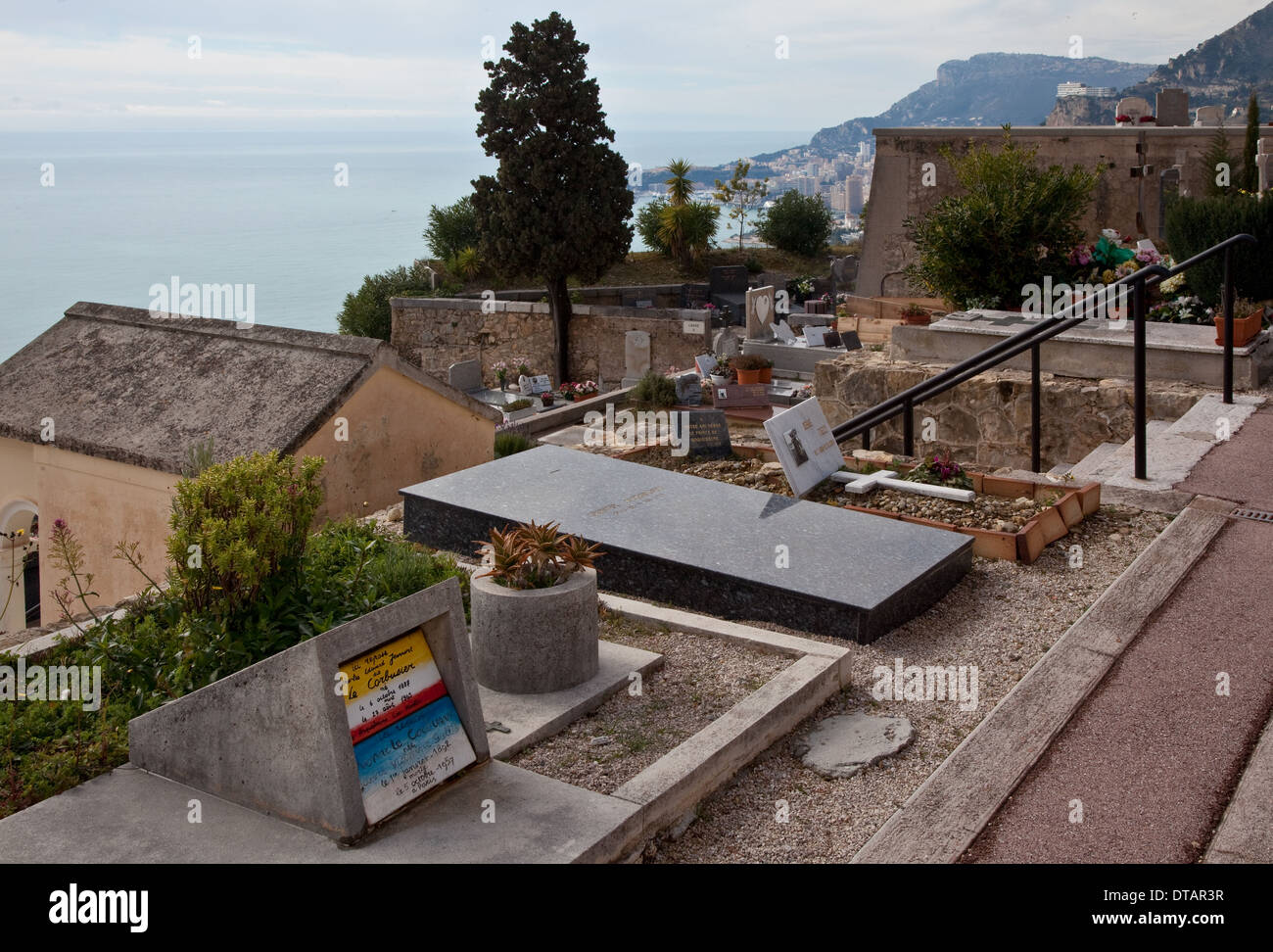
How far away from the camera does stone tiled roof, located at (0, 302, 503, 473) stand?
27.4ft

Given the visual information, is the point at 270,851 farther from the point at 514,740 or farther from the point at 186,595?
the point at 186,595

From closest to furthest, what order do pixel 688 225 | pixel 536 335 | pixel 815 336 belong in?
pixel 815 336 < pixel 536 335 < pixel 688 225

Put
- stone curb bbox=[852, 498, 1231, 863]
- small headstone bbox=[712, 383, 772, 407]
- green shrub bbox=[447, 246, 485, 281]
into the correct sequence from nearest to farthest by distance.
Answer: stone curb bbox=[852, 498, 1231, 863]
small headstone bbox=[712, 383, 772, 407]
green shrub bbox=[447, 246, 485, 281]

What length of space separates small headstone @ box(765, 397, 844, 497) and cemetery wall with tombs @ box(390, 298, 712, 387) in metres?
19.1

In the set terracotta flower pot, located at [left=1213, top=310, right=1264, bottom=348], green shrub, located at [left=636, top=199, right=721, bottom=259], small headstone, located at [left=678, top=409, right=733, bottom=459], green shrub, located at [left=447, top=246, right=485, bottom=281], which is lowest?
small headstone, located at [left=678, top=409, right=733, bottom=459]

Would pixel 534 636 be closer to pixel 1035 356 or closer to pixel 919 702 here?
pixel 919 702

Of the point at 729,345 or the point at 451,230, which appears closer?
the point at 729,345

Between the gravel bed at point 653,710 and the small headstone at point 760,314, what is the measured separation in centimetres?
1636

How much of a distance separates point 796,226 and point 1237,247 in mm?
26437

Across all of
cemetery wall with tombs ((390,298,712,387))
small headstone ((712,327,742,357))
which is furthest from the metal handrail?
cemetery wall with tombs ((390,298,712,387))

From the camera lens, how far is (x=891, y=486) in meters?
7.66

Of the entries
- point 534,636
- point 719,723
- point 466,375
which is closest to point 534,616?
point 534,636

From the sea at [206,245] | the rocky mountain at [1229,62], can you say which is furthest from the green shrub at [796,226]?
the rocky mountain at [1229,62]

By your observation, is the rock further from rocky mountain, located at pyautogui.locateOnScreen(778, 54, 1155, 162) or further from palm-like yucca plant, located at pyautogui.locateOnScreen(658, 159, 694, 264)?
rocky mountain, located at pyautogui.locateOnScreen(778, 54, 1155, 162)
